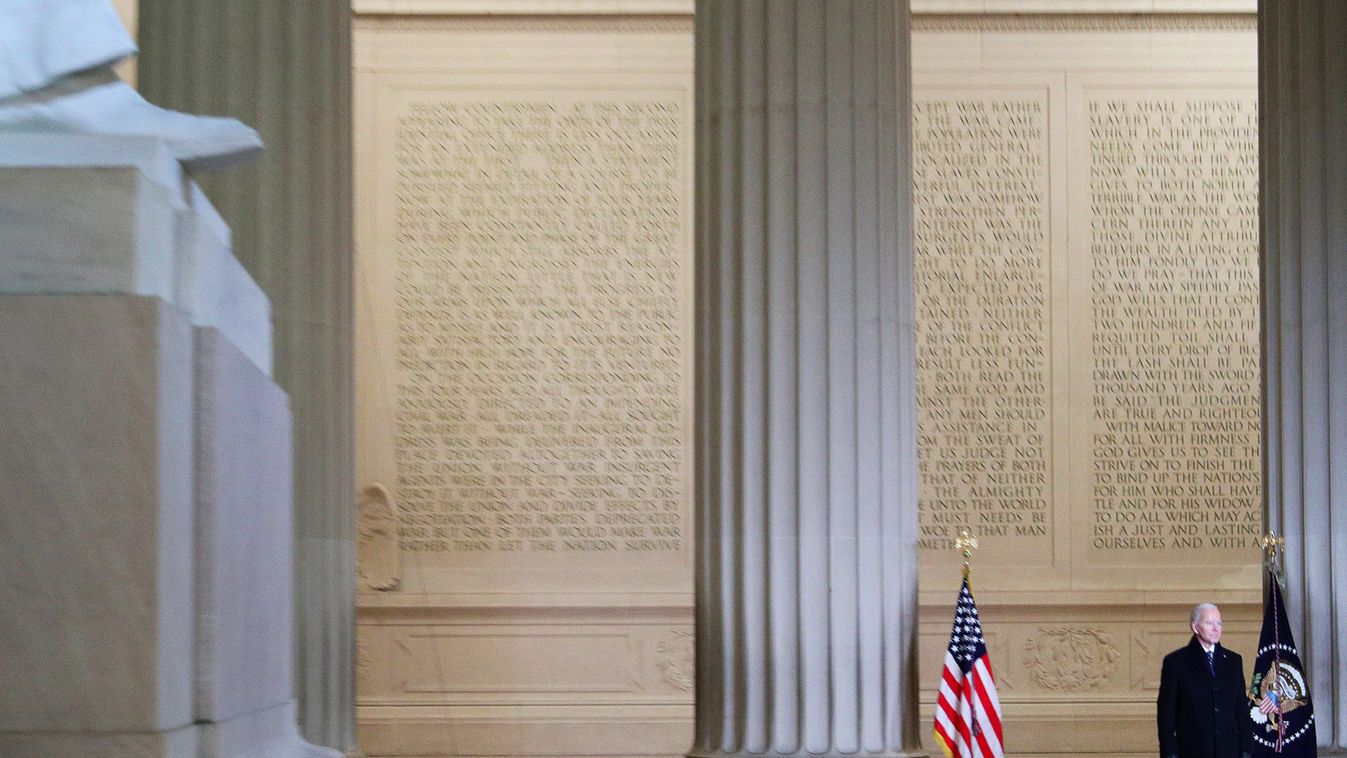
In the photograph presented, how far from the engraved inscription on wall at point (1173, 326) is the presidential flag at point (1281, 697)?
18.9ft

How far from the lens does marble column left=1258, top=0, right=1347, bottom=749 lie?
11.9m

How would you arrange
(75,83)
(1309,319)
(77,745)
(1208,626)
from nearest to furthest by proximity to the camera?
1. (77,745)
2. (75,83)
3. (1208,626)
4. (1309,319)

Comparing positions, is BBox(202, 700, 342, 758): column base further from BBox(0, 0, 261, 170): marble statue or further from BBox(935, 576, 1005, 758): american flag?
BBox(935, 576, 1005, 758): american flag

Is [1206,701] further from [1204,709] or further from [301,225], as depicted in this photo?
[301,225]

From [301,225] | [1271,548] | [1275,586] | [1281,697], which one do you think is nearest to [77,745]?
[301,225]

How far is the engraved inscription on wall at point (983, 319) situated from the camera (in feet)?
57.0

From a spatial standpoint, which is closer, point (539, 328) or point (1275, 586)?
point (1275, 586)

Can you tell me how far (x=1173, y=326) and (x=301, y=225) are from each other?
9.32 metres

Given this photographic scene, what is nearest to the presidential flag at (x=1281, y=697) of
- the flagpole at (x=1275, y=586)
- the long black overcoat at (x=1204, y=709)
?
the flagpole at (x=1275, y=586)

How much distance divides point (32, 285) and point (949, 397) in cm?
1422

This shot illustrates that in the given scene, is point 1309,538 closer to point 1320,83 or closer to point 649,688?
point 1320,83

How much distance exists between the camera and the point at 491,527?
17.4 metres

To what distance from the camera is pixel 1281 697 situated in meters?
11.3

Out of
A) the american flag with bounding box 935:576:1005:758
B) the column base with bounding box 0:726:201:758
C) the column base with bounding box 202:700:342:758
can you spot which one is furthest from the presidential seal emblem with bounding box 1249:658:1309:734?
the column base with bounding box 0:726:201:758
